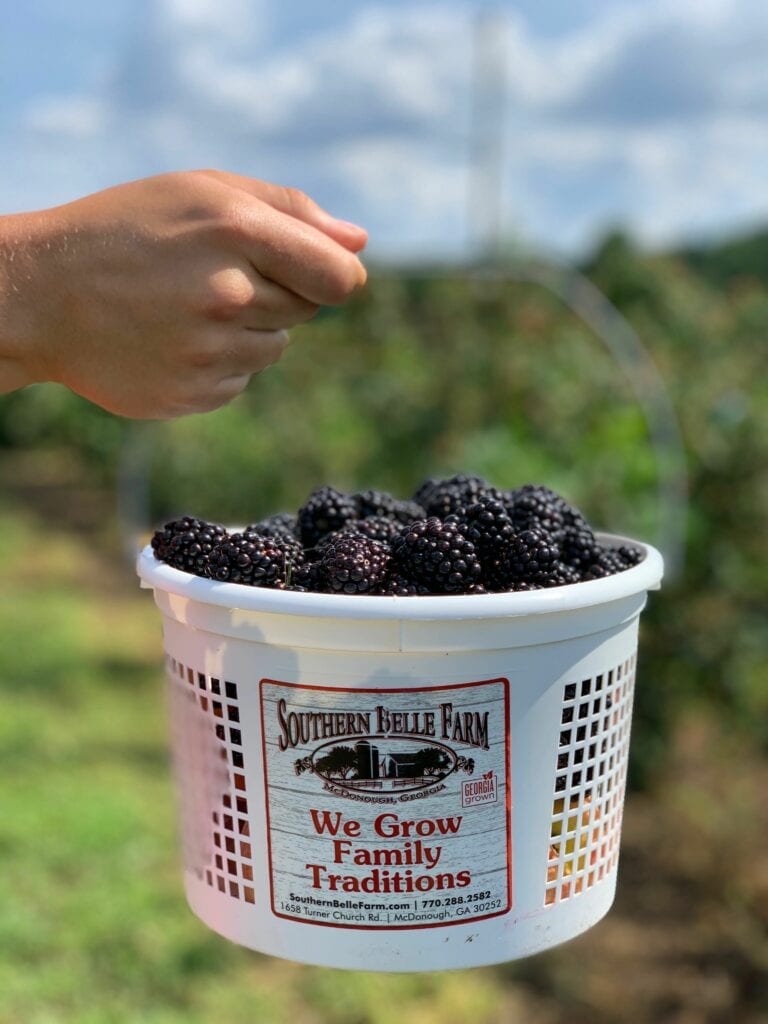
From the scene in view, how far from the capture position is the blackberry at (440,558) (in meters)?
0.88

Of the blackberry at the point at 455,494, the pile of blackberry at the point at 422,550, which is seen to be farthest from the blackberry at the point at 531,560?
the blackberry at the point at 455,494

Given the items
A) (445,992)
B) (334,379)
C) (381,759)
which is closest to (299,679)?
(381,759)

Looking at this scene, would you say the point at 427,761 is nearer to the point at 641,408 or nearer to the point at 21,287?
the point at 21,287

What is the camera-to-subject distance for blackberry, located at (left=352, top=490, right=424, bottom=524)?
111 centimetres

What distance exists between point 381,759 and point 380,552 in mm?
172

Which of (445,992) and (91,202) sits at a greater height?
(91,202)

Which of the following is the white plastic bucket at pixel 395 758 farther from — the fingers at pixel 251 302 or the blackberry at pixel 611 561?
the fingers at pixel 251 302

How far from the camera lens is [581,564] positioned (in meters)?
1.01

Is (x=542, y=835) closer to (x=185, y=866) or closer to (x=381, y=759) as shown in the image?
(x=381, y=759)

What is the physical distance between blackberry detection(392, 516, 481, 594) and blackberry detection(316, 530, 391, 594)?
0.08 feet

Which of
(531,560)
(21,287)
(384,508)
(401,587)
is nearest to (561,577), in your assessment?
(531,560)

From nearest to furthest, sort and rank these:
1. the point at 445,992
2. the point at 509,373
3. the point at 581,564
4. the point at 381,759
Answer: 1. the point at 381,759
2. the point at 581,564
3. the point at 445,992
4. the point at 509,373

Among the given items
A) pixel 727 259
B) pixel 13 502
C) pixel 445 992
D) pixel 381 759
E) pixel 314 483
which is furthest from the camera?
pixel 13 502

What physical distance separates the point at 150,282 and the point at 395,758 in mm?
422
